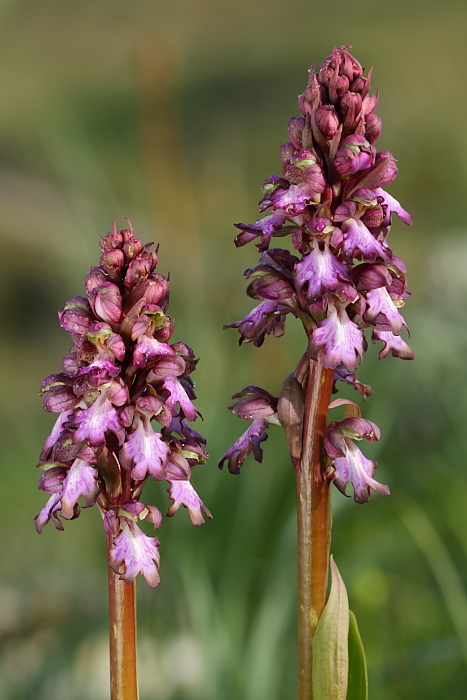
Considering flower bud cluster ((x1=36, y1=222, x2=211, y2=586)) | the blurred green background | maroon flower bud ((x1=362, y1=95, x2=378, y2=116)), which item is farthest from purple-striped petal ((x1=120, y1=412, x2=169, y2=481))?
the blurred green background

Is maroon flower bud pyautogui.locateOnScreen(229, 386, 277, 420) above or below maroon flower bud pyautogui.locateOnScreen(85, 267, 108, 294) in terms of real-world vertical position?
below

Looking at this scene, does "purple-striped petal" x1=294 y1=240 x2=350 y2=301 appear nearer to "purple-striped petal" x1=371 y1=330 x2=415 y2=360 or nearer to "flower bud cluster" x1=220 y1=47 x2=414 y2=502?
"flower bud cluster" x1=220 y1=47 x2=414 y2=502

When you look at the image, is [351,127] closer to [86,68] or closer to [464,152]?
[464,152]

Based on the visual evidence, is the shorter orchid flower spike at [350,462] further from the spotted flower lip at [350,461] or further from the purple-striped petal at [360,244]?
the purple-striped petal at [360,244]

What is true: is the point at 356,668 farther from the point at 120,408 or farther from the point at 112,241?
the point at 112,241

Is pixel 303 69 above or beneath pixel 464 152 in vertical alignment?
above

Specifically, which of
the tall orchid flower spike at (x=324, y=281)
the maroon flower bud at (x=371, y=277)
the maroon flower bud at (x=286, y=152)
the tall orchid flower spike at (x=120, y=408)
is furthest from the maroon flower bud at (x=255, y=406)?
the maroon flower bud at (x=286, y=152)

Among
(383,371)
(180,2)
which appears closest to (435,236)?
(383,371)
